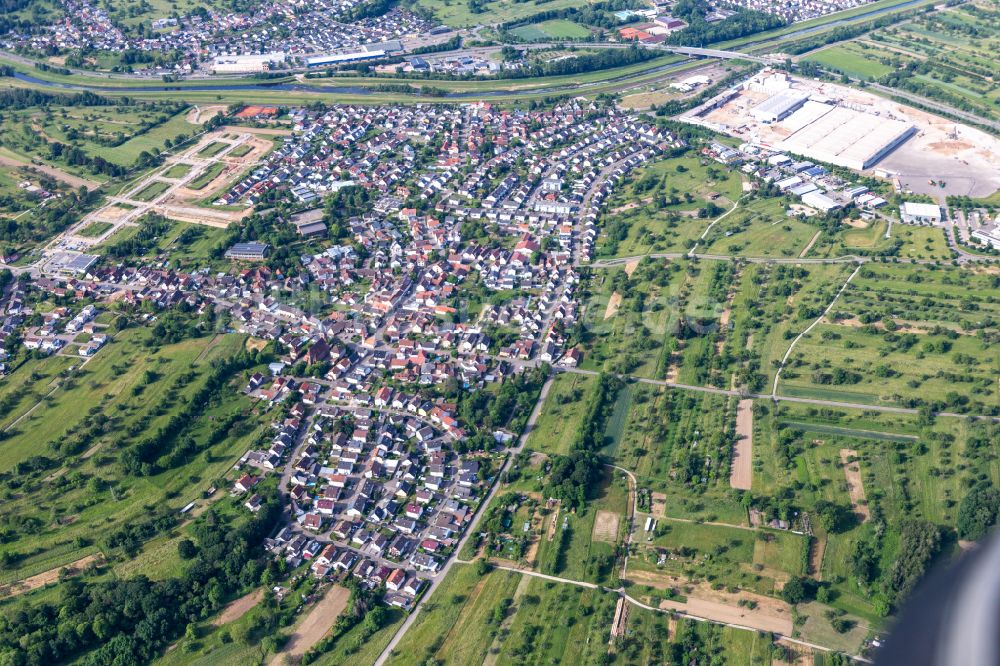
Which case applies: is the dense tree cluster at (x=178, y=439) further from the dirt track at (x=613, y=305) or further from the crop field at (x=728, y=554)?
the crop field at (x=728, y=554)

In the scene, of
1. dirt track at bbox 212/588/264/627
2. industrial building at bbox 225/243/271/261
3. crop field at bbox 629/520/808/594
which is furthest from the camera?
industrial building at bbox 225/243/271/261

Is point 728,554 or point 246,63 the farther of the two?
point 246,63


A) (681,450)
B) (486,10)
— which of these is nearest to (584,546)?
(681,450)

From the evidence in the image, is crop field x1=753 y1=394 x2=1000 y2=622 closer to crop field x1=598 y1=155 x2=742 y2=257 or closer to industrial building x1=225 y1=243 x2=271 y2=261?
crop field x1=598 y1=155 x2=742 y2=257

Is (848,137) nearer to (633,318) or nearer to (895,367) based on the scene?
(895,367)

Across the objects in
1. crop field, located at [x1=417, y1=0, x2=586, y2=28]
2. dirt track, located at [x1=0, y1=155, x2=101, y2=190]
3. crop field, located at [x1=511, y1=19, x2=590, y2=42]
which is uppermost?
crop field, located at [x1=417, y1=0, x2=586, y2=28]

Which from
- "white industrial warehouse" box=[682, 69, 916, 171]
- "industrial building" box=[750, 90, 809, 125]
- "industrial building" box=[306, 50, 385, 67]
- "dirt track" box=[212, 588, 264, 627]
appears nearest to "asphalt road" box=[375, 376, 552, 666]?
"dirt track" box=[212, 588, 264, 627]

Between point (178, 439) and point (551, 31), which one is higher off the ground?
point (551, 31)
